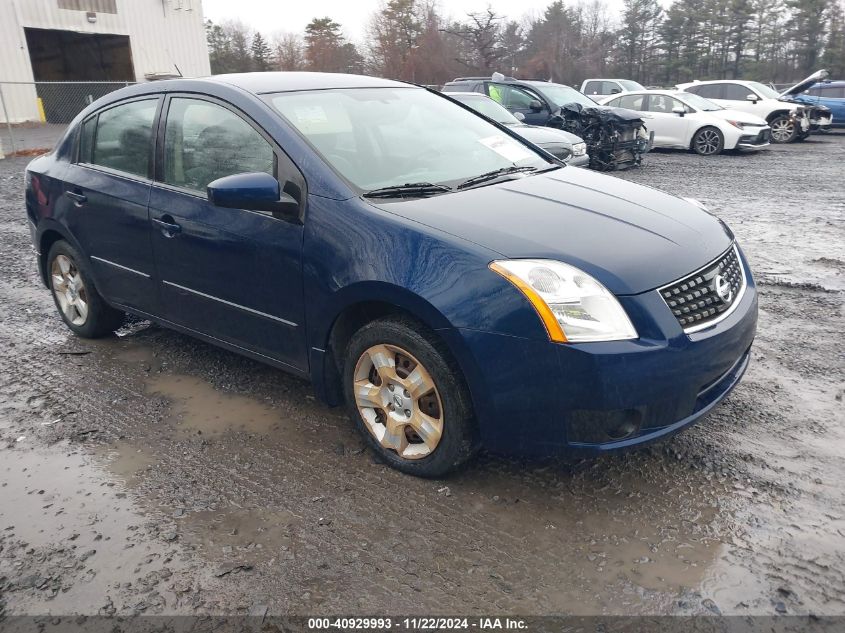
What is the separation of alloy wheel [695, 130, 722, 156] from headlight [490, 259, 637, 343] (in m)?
14.6

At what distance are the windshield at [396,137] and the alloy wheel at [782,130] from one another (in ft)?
54.6

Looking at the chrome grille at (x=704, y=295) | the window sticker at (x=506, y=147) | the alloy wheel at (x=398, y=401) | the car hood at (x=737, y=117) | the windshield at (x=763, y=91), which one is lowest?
the alloy wheel at (x=398, y=401)

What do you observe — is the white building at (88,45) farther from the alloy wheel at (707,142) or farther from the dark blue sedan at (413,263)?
the dark blue sedan at (413,263)

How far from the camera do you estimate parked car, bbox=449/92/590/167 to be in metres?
9.96

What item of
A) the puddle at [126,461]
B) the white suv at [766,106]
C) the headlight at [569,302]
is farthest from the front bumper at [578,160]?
the white suv at [766,106]

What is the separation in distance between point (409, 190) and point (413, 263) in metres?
0.54

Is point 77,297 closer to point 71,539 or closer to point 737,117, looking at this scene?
point 71,539

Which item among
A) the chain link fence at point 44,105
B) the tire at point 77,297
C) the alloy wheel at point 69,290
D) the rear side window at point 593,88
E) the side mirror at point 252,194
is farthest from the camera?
the chain link fence at point 44,105

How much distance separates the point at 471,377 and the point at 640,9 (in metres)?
70.4

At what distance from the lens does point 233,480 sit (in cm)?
311

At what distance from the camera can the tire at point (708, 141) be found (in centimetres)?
1538

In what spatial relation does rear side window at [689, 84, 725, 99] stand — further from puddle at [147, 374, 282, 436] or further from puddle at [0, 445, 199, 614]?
puddle at [0, 445, 199, 614]

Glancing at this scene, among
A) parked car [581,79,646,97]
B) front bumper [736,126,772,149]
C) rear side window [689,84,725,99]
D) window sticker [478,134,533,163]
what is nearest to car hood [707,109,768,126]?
front bumper [736,126,772,149]

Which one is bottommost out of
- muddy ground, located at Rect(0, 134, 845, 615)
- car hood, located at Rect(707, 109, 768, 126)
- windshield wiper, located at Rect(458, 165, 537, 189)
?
muddy ground, located at Rect(0, 134, 845, 615)
